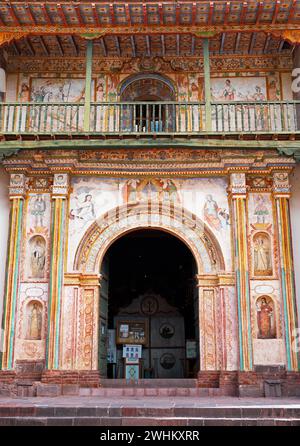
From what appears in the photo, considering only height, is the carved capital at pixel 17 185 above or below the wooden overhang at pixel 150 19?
below

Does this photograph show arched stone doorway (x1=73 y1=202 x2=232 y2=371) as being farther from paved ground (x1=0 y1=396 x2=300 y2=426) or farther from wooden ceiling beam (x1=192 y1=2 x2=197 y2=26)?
wooden ceiling beam (x1=192 y1=2 x2=197 y2=26)

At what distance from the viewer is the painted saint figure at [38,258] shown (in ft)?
42.8

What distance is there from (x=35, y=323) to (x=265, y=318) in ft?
16.1

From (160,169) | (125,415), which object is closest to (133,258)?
(160,169)

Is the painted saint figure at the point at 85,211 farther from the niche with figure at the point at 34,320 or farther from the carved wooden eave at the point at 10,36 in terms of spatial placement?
the carved wooden eave at the point at 10,36

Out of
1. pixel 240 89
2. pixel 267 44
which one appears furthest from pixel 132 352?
pixel 267 44

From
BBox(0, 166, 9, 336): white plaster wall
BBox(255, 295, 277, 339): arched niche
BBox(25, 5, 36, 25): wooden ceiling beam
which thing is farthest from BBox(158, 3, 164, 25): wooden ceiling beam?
BBox(255, 295, 277, 339): arched niche

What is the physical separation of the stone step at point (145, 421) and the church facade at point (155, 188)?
11.0ft

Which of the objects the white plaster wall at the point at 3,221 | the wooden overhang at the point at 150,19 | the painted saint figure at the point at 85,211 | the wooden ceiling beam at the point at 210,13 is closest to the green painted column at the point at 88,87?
the wooden overhang at the point at 150,19

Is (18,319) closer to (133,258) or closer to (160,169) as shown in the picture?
(160,169)

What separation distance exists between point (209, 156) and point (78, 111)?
3.11 metres

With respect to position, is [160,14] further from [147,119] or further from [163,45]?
[147,119]

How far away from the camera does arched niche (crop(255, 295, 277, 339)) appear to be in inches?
495

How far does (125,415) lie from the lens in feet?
29.3
